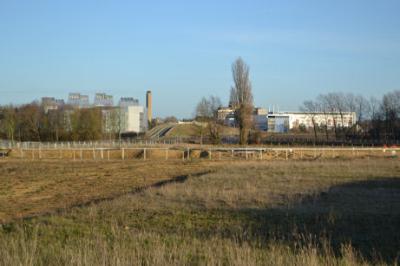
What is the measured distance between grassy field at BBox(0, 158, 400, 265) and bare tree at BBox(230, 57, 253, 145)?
50.1m

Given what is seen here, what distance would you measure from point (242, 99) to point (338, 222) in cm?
6771

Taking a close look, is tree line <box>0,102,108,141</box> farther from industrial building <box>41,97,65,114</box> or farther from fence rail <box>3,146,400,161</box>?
fence rail <box>3,146,400,161</box>

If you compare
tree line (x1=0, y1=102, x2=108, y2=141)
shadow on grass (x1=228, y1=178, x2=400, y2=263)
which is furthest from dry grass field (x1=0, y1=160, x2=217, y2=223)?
tree line (x1=0, y1=102, x2=108, y2=141)

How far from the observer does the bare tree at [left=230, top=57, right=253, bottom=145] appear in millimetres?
77938

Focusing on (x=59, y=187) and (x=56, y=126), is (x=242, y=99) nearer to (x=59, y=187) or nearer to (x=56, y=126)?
(x=56, y=126)

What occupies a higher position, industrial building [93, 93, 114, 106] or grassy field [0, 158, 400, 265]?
industrial building [93, 93, 114, 106]

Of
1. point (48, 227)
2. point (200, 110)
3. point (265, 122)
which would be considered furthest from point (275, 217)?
point (265, 122)

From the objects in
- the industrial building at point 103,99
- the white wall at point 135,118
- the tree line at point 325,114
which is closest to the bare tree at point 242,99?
the tree line at point 325,114

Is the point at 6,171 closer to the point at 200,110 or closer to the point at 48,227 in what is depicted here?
the point at 48,227

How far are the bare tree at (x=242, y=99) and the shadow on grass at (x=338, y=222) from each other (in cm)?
5730

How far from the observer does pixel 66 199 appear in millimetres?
22516

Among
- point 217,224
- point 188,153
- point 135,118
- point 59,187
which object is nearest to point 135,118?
point 135,118

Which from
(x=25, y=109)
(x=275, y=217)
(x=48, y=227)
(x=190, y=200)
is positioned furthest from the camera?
(x=25, y=109)

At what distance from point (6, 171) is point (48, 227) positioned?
2814 cm
